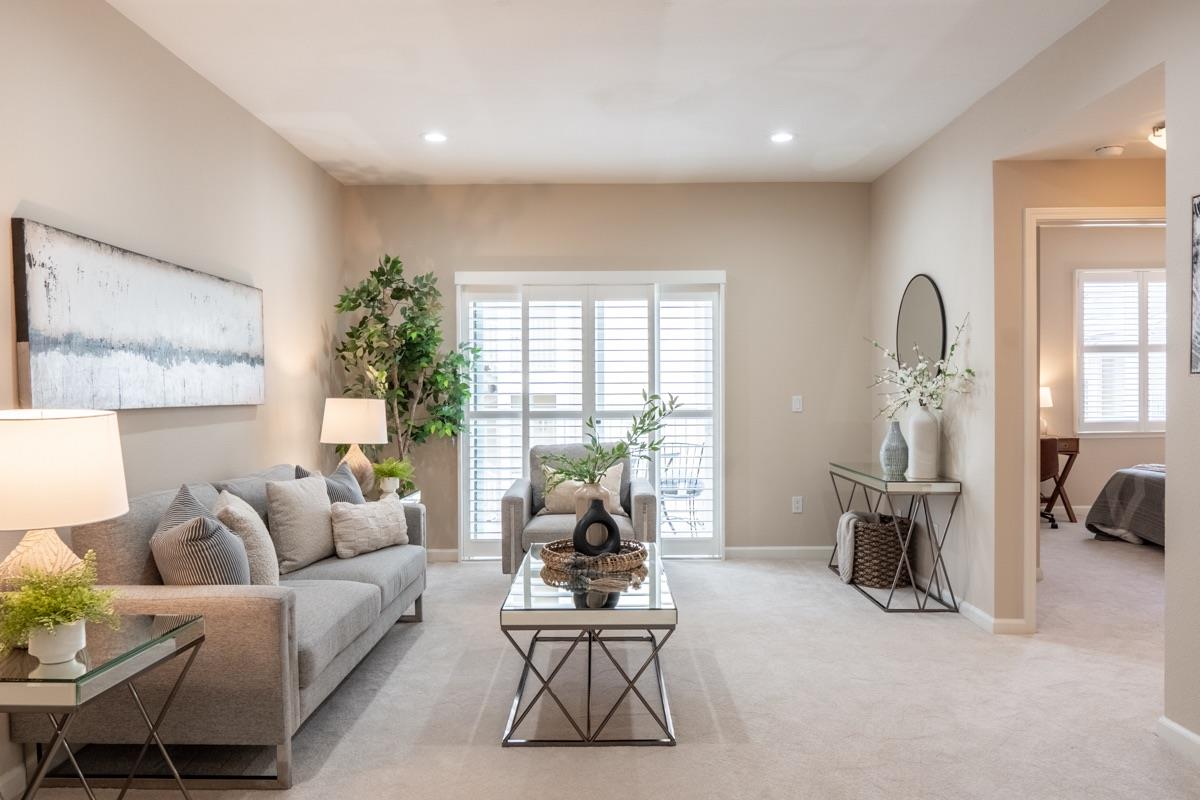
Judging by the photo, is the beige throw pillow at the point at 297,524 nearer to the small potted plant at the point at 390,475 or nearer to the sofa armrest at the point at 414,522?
the sofa armrest at the point at 414,522

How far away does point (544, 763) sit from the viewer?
8.55 feet

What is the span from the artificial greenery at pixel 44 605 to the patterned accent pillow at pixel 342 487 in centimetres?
192

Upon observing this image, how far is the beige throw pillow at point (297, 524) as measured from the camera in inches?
135

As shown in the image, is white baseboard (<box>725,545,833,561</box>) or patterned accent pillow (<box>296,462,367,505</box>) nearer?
patterned accent pillow (<box>296,462,367,505</box>)

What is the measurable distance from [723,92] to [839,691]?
2.79 m

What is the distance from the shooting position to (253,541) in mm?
2871

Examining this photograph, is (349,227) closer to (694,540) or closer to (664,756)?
(694,540)

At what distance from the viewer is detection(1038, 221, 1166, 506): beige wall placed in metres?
7.42

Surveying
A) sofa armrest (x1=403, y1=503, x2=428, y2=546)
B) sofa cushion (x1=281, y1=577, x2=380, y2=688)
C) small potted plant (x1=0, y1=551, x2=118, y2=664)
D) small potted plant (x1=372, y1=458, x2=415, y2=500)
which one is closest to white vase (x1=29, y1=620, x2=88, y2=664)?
small potted plant (x1=0, y1=551, x2=118, y2=664)

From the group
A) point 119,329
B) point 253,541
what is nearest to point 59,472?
point 253,541

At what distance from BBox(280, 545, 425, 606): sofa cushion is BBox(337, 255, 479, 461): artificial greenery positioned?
154 centimetres

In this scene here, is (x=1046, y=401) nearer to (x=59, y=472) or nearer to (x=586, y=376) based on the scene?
(x=586, y=376)

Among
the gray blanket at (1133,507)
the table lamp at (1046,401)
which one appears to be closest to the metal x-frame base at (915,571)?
the gray blanket at (1133,507)

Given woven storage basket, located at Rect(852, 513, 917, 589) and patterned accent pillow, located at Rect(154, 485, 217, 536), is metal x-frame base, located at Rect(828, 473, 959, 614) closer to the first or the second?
woven storage basket, located at Rect(852, 513, 917, 589)
